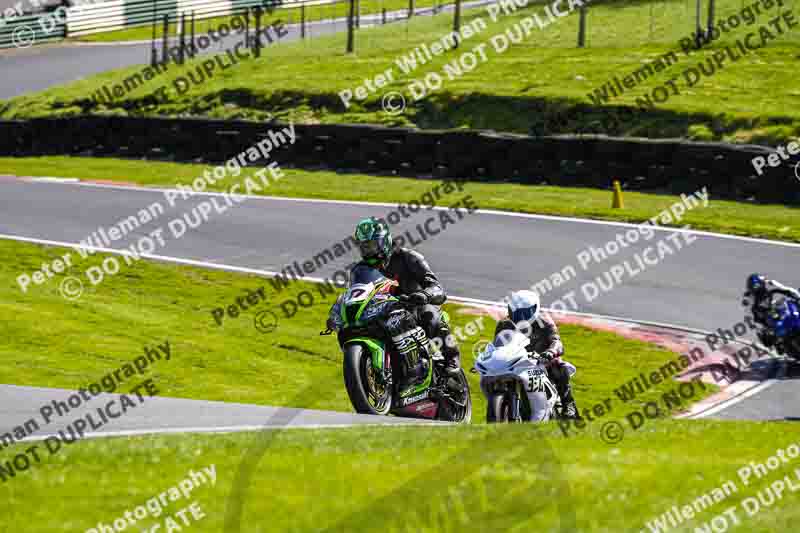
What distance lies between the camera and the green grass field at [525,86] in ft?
93.6

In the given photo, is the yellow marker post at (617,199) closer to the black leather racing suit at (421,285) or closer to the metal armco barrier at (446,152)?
the metal armco barrier at (446,152)

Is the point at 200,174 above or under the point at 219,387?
under

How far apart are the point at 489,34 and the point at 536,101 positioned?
11243 millimetres

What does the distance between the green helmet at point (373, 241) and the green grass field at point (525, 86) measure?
56.8 ft

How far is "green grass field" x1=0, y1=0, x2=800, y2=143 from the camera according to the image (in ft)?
93.6

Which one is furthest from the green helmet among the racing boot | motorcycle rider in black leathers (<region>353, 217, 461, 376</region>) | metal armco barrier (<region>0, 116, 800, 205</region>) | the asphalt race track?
metal armco barrier (<region>0, 116, 800, 205</region>)

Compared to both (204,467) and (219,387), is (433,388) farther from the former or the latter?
(204,467)

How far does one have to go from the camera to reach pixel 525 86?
32625 millimetres

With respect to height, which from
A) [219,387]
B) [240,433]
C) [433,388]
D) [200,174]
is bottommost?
[200,174]

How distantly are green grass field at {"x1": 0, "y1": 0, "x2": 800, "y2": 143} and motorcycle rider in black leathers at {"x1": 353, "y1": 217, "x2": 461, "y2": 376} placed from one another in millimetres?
16870

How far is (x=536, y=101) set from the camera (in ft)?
103

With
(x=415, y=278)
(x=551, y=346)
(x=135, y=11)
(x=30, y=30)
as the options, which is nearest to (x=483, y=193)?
(x=415, y=278)

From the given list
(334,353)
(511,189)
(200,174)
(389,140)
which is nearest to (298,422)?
(334,353)

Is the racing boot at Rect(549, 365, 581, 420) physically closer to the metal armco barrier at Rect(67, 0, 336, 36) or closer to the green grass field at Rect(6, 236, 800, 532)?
the green grass field at Rect(6, 236, 800, 532)
